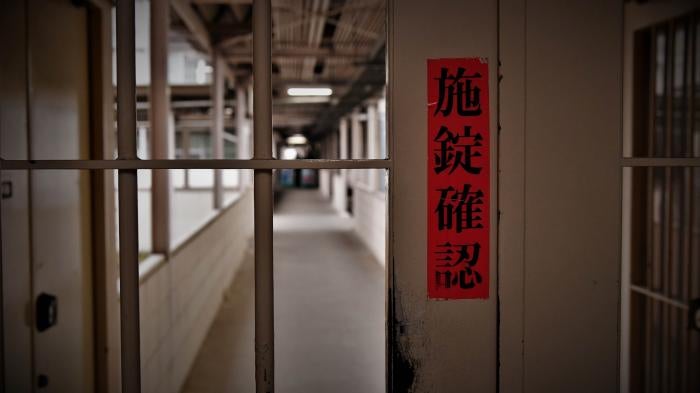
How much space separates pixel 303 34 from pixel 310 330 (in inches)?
140

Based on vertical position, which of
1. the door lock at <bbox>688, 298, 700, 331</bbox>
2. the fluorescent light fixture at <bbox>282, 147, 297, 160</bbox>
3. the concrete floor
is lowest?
the concrete floor

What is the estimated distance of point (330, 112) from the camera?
1188 centimetres

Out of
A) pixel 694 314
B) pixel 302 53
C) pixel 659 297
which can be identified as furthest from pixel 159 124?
pixel 694 314

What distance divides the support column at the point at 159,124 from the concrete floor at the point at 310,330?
120 cm

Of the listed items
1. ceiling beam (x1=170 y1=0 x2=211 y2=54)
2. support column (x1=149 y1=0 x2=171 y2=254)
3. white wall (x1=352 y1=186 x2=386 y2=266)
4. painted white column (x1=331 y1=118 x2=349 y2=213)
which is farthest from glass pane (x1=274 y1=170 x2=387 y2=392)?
ceiling beam (x1=170 y1=0 x2=211 y2=54)

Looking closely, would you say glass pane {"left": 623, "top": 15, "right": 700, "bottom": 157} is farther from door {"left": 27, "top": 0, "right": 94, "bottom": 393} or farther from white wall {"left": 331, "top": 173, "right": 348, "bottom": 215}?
white wall {"left": 331, "top": 173, "right": 348, "bottom": 215}

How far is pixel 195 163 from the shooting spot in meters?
1.14

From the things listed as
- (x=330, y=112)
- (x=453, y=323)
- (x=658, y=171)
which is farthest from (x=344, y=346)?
(x=330, y=112)

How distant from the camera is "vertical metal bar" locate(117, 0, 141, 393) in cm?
111

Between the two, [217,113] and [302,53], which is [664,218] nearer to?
[302,53]

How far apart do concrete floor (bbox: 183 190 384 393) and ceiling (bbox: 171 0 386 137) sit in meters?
2.94

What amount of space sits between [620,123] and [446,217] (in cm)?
49

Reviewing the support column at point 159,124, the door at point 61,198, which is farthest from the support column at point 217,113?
the door at point 61,198

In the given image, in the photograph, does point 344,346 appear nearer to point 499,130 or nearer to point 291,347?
point 291,347
